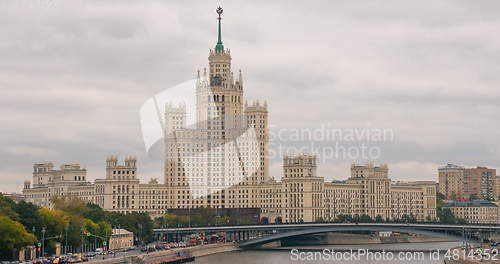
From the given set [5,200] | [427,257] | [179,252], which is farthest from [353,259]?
[5,200]

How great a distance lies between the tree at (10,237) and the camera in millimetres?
103688

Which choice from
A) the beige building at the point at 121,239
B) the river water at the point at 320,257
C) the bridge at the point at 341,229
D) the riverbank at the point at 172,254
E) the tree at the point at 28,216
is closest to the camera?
the riverbank at the point at 172,254

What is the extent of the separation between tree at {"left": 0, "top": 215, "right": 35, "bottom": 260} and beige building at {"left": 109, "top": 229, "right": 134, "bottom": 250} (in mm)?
35074

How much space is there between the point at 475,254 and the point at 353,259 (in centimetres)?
1710

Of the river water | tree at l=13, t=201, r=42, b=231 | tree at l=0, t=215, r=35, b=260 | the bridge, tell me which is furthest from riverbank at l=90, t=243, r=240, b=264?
tree at l=13, t=201, r=42, b=231

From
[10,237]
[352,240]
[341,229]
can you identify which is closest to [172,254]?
[10,237]

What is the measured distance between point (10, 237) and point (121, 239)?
149ft

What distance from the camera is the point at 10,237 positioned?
342ft

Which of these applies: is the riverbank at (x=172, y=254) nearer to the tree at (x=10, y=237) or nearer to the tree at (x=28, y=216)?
the tree at (x=10, y=237)

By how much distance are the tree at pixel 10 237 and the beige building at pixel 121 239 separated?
3507 cm

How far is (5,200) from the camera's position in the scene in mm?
129250

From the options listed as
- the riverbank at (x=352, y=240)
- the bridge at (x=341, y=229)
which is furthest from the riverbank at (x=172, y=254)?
the riverbank at (x=352, y=240)

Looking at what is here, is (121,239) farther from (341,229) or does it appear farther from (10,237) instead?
(10,237)

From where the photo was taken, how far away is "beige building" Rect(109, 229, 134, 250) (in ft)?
471
